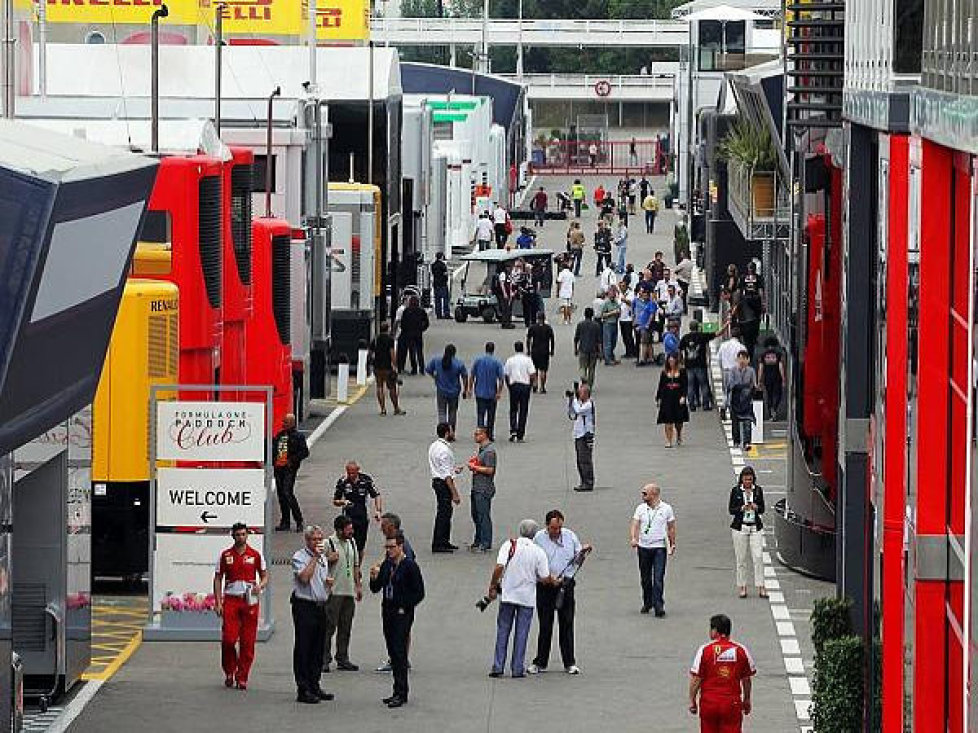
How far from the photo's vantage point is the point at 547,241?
3334 inches

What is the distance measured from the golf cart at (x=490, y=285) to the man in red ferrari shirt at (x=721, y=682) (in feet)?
123

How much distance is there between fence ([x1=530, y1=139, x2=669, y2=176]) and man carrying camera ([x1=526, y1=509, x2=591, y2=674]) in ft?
312

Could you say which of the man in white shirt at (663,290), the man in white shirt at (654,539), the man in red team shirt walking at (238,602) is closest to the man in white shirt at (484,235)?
the man in white shirt at (663,290)

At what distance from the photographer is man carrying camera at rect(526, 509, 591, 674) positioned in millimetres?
23328

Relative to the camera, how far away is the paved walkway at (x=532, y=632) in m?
21.7

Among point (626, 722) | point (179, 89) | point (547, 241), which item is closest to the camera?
point (626, 722)

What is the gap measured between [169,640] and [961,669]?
478 inches

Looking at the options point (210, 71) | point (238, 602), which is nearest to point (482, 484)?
point (238, 602)

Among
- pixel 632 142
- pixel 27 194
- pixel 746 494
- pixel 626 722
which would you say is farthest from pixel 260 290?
pixel 632 142

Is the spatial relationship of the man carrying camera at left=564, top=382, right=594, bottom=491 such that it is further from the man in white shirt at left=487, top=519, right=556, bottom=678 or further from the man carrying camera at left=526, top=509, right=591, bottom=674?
the man in white shirt at left=487, top=519, right=556, bottom=678

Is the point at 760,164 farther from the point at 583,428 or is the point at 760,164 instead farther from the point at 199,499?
the point at 199,499

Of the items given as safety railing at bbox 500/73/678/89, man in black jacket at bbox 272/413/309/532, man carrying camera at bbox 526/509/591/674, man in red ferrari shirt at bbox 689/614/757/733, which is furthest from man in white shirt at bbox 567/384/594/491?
safety railing at bbox 500/73/678/89

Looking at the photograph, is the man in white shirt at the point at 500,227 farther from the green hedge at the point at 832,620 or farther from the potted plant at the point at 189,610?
the green hedge at the point at 832,620

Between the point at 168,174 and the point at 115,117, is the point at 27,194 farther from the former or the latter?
the point at 115,117
